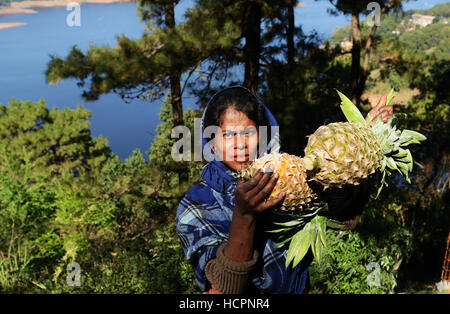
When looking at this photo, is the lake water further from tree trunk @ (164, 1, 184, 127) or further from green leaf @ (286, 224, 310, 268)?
green leaf @ (286, 224, 310, 268)

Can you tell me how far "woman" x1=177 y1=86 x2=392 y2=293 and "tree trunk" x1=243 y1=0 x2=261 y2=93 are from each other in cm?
602

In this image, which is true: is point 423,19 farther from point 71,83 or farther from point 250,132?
point 250,132

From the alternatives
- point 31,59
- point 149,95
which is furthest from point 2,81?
point 149,95

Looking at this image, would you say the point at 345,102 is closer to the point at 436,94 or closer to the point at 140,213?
the point at 140,213

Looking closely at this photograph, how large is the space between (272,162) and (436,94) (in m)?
14.4

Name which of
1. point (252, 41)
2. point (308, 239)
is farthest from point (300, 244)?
point (252, 41)

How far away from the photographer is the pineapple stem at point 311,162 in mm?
1148

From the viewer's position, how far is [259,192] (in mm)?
1189

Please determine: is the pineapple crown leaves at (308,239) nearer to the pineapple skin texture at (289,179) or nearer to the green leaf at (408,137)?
the pineapple skin texture at (289,179)

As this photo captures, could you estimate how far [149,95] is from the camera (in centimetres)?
862

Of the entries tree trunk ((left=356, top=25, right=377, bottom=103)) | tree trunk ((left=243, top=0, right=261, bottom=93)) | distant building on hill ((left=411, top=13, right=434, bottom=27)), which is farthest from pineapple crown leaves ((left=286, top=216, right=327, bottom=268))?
distant building on hill ((left=411, top=13, right=434, bottom=27))

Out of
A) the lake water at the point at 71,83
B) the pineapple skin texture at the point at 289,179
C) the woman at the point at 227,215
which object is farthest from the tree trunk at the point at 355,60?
the lake water at the point at 71,83

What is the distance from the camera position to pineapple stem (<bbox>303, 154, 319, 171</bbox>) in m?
1.15

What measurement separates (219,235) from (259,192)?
0.50 metres
